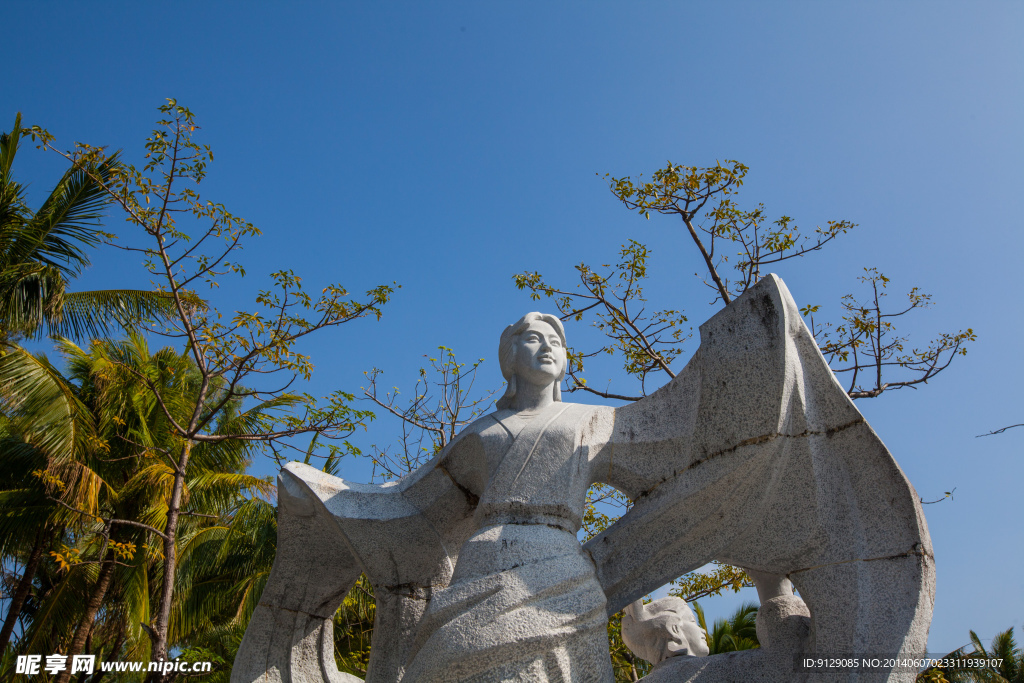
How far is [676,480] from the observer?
3.75 metres

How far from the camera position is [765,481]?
11.9 ft

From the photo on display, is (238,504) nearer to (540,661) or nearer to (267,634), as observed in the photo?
(267,634)

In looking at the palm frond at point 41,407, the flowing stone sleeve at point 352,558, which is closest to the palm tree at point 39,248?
the palm frond at point 41,407

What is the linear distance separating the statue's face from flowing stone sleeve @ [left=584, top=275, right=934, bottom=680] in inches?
17.4

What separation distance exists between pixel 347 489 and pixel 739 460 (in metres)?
2.06

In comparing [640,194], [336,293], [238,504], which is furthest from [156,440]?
[640,194]

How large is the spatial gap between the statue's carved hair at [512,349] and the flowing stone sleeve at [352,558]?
12.9 inches

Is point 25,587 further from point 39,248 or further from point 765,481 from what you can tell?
point 765,481

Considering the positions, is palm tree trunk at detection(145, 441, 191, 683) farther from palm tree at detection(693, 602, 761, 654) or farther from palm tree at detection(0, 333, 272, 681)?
palm tree at detection(693, 602, 761, 654)

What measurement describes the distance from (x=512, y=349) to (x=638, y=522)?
1.17 meters

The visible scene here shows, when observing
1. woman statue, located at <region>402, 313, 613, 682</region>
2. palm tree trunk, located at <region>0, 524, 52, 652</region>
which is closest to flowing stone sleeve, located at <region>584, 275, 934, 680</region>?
woman statue, located at <region>402, 313, 613, 682</region>

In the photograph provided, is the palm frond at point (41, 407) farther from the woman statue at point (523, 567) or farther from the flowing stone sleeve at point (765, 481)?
the flowing stone sleeve at point (765, 481)

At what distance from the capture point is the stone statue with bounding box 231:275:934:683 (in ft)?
10.7

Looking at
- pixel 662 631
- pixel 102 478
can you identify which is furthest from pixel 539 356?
pixel 102 478
